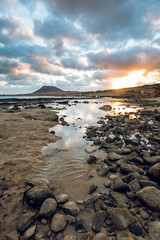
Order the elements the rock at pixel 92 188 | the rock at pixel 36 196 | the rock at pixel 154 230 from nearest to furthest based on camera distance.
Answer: the rock at pixel 154 230
the rock at pixel 36 196
the rock at pixel 92 188

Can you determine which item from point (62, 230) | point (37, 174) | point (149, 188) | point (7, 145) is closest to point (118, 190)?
point (149, 188)

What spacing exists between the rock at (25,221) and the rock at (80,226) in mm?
1078

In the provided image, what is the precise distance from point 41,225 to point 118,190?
7.72 ft

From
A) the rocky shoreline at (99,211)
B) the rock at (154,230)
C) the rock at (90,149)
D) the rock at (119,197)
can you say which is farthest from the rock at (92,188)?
the rock at (90,149)

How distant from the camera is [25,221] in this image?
2871 millimetres

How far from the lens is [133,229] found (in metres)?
2.68

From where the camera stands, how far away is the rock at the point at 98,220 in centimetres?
279

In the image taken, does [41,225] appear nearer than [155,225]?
No

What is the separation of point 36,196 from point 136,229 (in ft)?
8.29

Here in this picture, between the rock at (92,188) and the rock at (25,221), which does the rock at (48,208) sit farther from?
the rock at (92,188)

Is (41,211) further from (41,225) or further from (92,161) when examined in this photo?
(92,161)

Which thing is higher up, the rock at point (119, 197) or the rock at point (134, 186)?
the rock at point (134, 186)

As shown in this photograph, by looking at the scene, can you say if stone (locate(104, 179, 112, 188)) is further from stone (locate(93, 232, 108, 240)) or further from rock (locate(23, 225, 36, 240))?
rock (locate(23, 225, 36, 240))

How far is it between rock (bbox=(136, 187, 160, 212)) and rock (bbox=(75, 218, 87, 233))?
1717 mm
